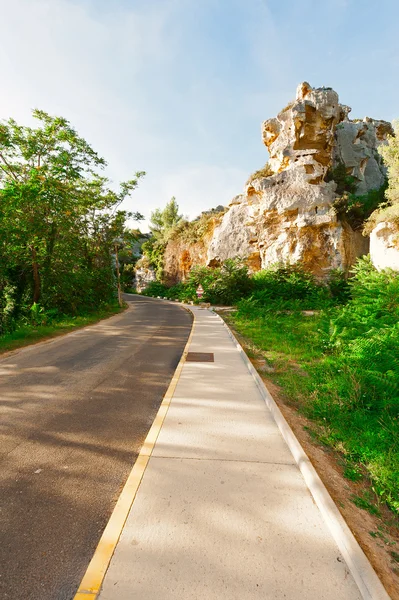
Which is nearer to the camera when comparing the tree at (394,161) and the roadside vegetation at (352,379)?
the roadside vegetation at (352,379)

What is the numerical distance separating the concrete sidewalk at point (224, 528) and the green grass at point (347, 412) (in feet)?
2.62

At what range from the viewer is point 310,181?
84.1ft

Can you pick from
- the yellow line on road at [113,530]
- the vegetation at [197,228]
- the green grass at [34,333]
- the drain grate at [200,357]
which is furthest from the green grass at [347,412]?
the vegetation at [197,228]

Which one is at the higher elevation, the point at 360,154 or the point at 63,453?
the point at 360,154

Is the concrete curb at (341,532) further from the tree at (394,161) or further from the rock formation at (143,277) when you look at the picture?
the rock formation at (143,277)

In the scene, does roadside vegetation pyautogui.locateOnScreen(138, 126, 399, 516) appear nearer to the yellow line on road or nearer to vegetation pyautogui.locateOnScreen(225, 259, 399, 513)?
vegetation pyautogui.locateOnScreen(225, 259, 399, 513)

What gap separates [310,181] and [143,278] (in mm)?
38611

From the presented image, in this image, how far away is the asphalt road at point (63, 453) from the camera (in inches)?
79.7

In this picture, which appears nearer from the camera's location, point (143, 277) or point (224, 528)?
point (224, 528)

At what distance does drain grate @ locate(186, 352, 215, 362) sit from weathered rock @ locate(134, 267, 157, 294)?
43105mm

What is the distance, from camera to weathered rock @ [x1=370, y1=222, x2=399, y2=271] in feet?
55.8

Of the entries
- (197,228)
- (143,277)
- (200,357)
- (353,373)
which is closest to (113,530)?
(353,373)

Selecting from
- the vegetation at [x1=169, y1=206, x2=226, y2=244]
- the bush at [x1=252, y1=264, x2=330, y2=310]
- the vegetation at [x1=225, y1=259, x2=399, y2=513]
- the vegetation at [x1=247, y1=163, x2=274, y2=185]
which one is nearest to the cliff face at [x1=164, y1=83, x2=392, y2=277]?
the vegetation at [x1=247, y1=163, x2=274, y2=185]

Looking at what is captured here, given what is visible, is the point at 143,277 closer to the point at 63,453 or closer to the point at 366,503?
the point at 63,453
